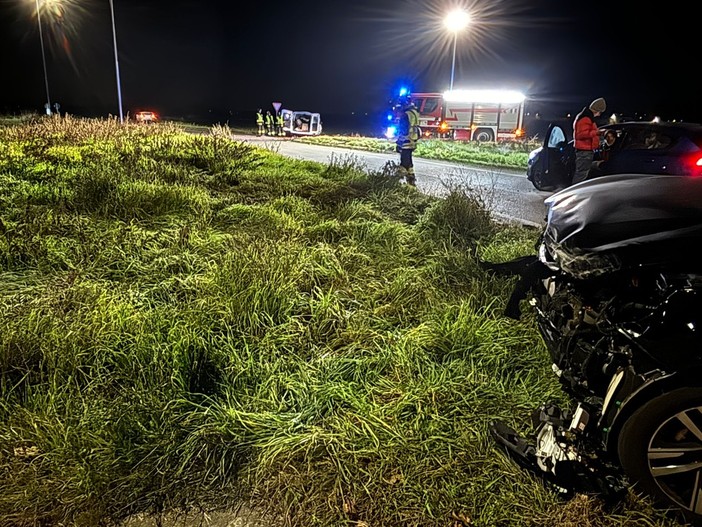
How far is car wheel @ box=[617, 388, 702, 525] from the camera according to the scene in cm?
178

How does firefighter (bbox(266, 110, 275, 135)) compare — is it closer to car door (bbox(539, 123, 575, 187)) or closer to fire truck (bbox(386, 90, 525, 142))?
fire truck (bbox(386, 90, 525, 142))

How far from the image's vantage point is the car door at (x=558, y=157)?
8.04m

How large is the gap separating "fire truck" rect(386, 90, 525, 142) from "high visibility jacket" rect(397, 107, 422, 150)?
1670 cm

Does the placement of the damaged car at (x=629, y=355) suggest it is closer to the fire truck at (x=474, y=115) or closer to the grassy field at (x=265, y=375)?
the grassy field at (x=265, y=375)

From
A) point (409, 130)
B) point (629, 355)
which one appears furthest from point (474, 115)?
point (629, 355)

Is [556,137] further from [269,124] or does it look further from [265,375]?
[269,124]

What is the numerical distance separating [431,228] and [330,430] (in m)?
3.68

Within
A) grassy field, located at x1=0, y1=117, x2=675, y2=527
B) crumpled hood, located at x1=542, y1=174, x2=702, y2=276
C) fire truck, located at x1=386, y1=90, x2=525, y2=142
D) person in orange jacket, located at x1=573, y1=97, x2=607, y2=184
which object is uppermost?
fire truck, located at x1=386, y1=90, x2=525, y2=142

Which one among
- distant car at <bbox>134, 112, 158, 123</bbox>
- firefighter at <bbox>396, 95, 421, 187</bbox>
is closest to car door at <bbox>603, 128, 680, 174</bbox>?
firefighter at <bbox>396, 95, 421, 187</bbox>

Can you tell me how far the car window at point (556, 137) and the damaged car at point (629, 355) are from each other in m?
6.38

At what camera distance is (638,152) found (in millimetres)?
7133

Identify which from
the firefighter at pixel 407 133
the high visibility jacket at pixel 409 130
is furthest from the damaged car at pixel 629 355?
the high visibility jacket at pixel 409 130

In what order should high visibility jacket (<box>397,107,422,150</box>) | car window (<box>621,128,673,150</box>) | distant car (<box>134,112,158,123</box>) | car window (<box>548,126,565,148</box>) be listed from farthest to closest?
distant car (<box>134,112,158,123</box>) → high visibility jacket (<box>397,107,422,150</box>) → car window (<box>548,126,565,148</box>) → car window (<box>621,128,673,150</box>)

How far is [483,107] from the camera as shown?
86.0 feet
